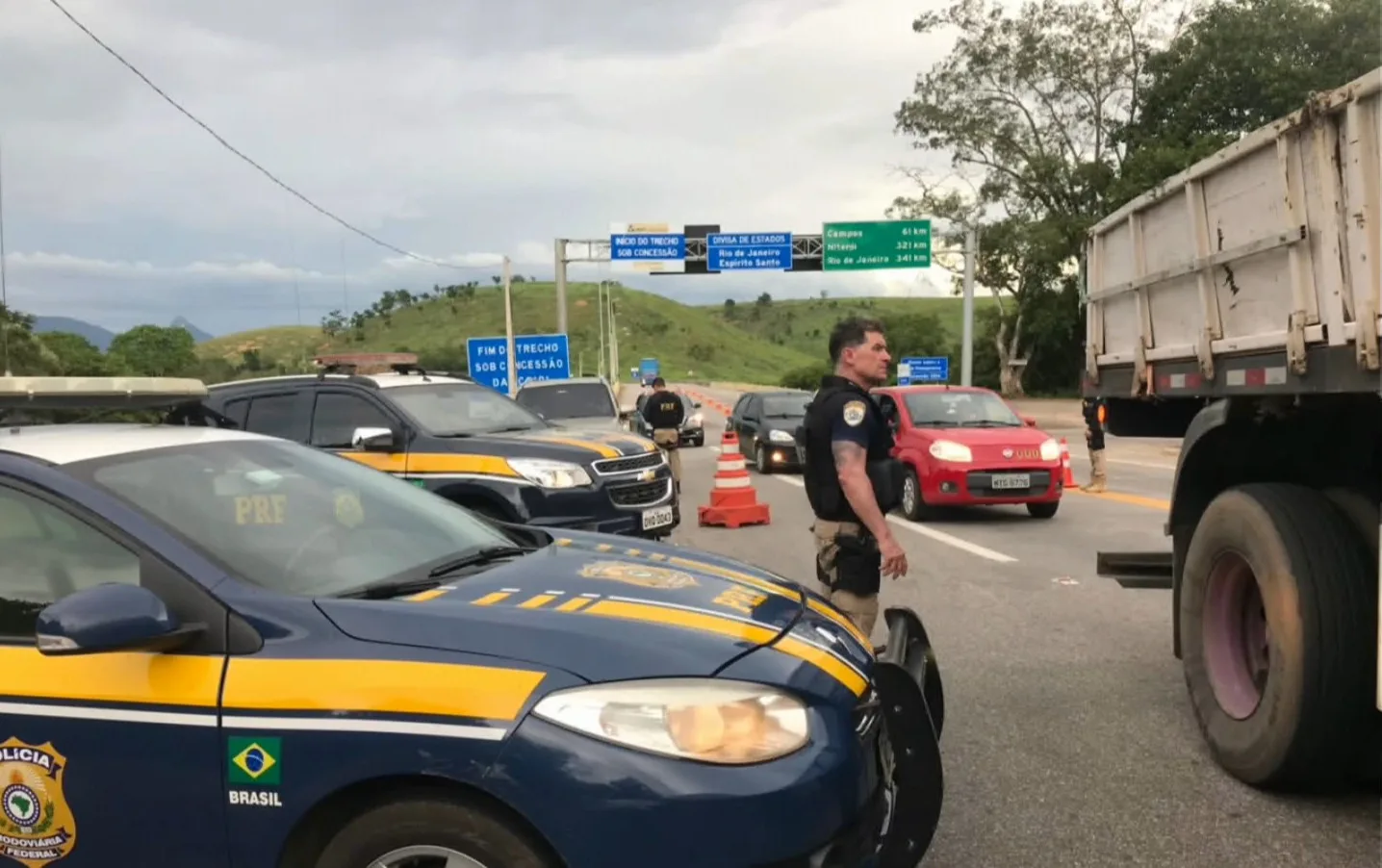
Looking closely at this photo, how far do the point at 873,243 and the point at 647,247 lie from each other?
7137mm

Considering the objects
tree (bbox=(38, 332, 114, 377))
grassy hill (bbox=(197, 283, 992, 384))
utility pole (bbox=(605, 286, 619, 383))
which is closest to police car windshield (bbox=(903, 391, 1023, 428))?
tree (bbox=(38, 332, 114, 377))

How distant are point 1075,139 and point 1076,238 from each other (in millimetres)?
5066

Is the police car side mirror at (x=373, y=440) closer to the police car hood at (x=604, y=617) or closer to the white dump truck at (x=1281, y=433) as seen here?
the police car hood at (x=604, y=617)

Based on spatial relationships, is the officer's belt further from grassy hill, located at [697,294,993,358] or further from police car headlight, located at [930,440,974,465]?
grassy hill, located at [697,294,993,358]

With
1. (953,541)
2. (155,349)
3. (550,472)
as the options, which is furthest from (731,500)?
(155,349)

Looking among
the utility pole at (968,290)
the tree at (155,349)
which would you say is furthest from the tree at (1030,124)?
the tree at (155,349)

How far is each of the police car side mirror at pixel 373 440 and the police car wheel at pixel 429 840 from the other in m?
5.58

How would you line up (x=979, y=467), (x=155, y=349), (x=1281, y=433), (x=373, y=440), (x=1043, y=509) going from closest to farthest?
(x=1281, y=433), (x=373, y=440), (x=979, y=467), (x=1043, y=509), (x=155, y=349)

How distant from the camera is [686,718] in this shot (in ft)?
7.75

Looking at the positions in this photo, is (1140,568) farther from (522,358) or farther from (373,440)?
(522,358)

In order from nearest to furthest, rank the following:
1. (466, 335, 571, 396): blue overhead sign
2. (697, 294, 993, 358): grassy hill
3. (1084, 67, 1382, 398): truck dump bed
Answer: (1084, 67, 1382, 398): truck dump bed < (466, 335, 571, 396): blue overhead sign < (697, 294, 993, 358): grassy hill

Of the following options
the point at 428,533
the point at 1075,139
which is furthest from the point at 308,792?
the point at 1075,139

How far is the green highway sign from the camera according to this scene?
1283 inches

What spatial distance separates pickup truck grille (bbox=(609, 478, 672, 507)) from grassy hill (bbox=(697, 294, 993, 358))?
148654 mm
